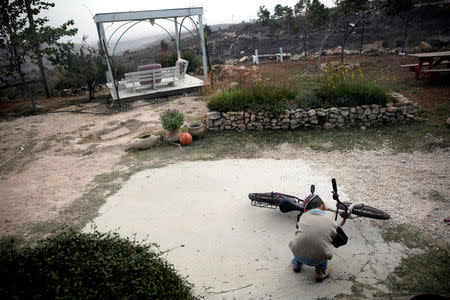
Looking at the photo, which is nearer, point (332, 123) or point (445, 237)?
point (445, 237)

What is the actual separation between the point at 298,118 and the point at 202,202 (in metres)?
3.96

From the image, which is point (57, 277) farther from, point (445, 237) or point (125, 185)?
point (445, 237)

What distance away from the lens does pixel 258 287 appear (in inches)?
122

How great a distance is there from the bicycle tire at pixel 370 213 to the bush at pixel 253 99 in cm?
409

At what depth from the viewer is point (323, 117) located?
725cm

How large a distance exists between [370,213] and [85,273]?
3616mm

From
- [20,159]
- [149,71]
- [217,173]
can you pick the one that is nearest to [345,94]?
[217,173]

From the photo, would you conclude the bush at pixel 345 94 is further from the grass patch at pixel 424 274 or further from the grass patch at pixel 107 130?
the grass patch at pixel 107 130

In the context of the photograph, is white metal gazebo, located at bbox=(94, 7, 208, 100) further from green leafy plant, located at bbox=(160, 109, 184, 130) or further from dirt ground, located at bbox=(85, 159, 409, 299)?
dirt ground, located at bbox=(85, 159, 409, 299)

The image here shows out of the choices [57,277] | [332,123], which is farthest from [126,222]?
[332,123]

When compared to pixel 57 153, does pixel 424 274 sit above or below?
below

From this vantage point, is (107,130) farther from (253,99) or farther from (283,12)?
(283,12)

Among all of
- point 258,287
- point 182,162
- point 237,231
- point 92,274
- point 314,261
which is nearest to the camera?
point 92,274

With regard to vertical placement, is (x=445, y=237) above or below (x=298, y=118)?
below
